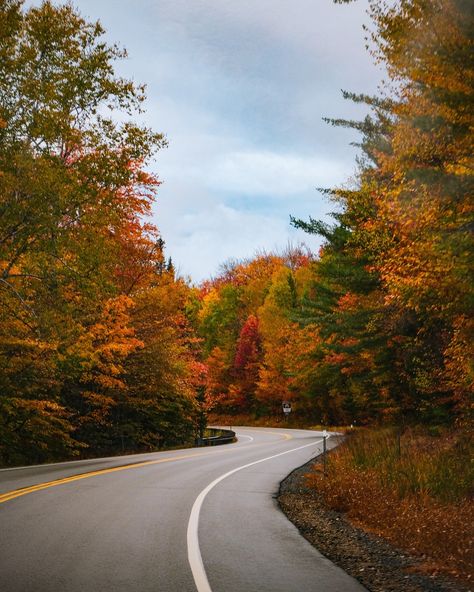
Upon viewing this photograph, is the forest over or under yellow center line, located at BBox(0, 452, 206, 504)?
over

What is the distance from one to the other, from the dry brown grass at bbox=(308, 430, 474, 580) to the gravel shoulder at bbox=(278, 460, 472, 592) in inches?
9.5

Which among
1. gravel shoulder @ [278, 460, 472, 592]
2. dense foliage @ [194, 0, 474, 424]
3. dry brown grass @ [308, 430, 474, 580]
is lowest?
gravel shoulder @ [278, 460, 472, 592]

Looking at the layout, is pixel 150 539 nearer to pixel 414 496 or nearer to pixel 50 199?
pixel 414 496

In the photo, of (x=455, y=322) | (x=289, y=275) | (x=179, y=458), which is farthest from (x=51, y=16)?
(x=289, y=275)

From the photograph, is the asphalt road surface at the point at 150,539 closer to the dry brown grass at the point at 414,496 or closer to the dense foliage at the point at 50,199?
the dry brown grass at the point at 414,496

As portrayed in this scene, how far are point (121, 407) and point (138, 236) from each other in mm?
8466

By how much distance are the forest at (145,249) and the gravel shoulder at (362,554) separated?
4883 mm

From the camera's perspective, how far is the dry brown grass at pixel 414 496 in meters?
7.08

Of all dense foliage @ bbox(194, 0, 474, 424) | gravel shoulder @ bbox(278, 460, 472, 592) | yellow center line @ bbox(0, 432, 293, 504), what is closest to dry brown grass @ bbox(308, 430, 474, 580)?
gravel shoulder @ bbox(278, 460, 472, 592)

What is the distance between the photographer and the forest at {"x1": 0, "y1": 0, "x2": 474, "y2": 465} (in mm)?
10430

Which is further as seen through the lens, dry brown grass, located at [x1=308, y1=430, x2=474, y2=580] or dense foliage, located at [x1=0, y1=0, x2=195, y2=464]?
dense foliage, located at [x1=0, y1=0, x2=195, y2=464]

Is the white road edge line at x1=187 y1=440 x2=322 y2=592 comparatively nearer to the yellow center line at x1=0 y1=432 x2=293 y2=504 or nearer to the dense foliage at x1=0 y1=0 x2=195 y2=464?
the yellow center line at x1=0 y1=432 x2=293 y2=504

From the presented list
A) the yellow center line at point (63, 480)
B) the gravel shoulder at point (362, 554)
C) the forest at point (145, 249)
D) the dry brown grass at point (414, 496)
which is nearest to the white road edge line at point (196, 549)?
the gravel shoulder at point (362, 554)

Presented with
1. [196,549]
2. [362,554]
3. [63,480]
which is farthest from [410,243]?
[63,480]
